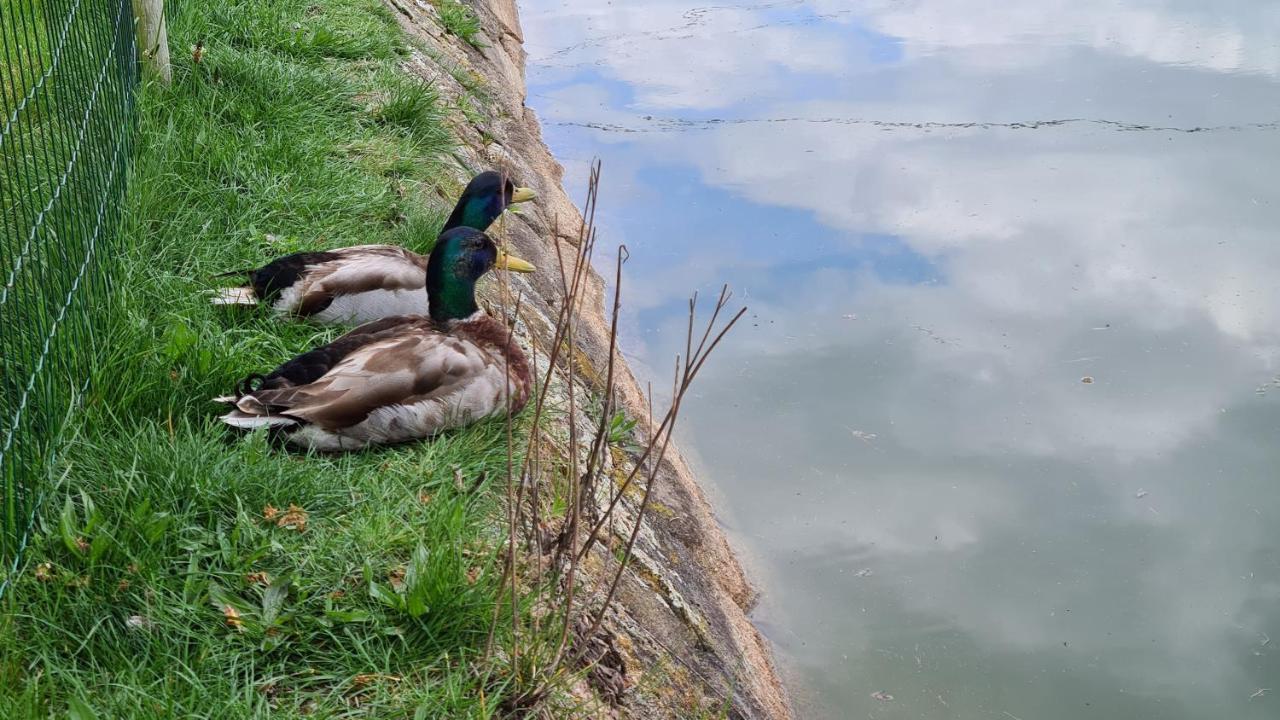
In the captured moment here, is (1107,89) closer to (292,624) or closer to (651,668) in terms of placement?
(651,668)

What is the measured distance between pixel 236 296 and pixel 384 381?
91 cm

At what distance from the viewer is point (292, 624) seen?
8.76ft

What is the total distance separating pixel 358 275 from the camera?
4051 millimetres

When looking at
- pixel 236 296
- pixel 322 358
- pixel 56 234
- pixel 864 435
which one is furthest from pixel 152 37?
pixel 864 435

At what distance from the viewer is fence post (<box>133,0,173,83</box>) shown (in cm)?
505

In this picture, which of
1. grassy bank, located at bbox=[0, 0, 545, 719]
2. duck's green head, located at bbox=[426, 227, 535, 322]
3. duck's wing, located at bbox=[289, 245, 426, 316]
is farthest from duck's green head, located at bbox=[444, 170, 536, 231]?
duck's green head, located at bbox=[426, 227, 535, 322]

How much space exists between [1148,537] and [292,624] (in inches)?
158

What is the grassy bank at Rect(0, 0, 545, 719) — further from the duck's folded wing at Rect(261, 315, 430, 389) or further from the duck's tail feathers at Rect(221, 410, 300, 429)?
the duck's folded wing at Rect(261, 315, 430, 389)

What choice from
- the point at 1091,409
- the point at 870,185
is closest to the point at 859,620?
the point at 1091,409

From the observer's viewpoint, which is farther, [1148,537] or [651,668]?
[1148,537]

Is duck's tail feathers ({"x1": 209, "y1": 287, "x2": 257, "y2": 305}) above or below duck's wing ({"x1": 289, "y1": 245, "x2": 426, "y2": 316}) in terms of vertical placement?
below

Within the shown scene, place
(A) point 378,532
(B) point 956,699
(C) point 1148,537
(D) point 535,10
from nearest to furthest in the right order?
(A) point 378,532 < (B) point 956,699 < (C) point 1148,537 < (D) point 535,10

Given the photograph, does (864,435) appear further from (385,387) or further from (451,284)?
(385,387)

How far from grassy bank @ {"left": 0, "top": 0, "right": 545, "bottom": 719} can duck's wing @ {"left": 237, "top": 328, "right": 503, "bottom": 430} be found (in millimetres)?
129
